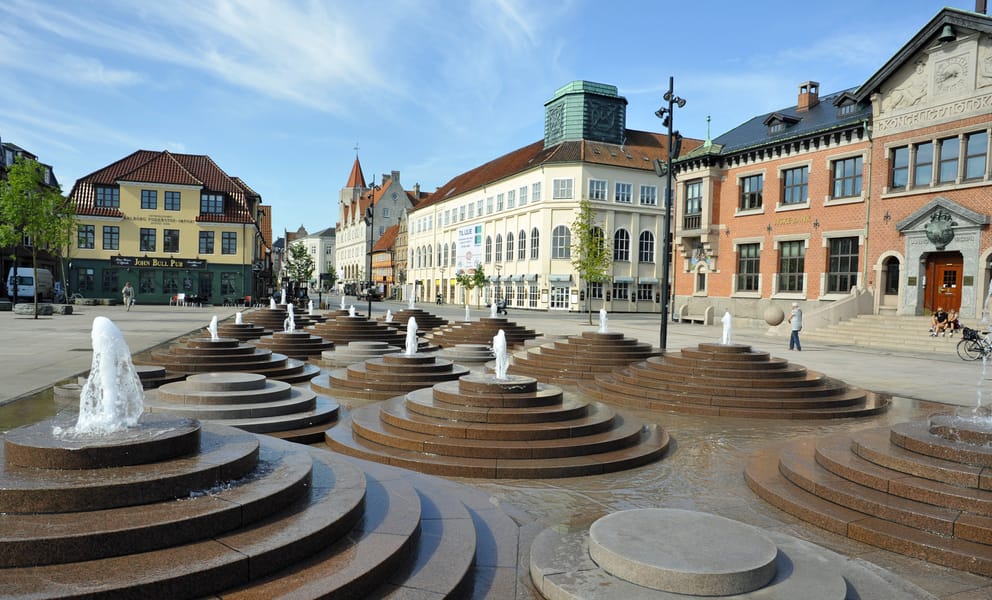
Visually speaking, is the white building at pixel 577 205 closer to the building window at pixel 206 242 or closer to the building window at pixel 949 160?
the building window at pixel 206 242

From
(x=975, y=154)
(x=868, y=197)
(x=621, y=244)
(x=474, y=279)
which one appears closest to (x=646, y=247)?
(x=621, y=244)

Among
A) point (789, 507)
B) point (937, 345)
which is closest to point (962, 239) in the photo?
point (937, 345)

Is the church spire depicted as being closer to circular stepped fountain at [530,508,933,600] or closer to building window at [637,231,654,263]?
building window at [637,231,654,263]

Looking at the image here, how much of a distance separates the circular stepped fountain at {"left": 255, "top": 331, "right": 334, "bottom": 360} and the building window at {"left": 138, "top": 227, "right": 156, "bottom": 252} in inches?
1701

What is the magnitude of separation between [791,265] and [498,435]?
3354cm

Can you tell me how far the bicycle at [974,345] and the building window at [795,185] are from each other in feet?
48.8

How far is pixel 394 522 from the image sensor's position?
5090 millimetres

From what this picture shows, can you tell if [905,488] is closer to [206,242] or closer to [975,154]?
[975,154]

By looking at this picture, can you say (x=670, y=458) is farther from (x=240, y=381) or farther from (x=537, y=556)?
(x=240, y=381)

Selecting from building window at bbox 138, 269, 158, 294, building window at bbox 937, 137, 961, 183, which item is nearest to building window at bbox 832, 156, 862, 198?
building window at bbox 937, 137, 961, 183

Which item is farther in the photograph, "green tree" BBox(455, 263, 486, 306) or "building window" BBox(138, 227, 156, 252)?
"green tree" BBox(455, 263, 486, 306)

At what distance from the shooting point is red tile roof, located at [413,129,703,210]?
6241cm

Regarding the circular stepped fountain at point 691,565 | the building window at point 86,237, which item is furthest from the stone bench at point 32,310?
the circular stepped fountain at point 691,565

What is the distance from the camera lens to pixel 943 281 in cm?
2880
